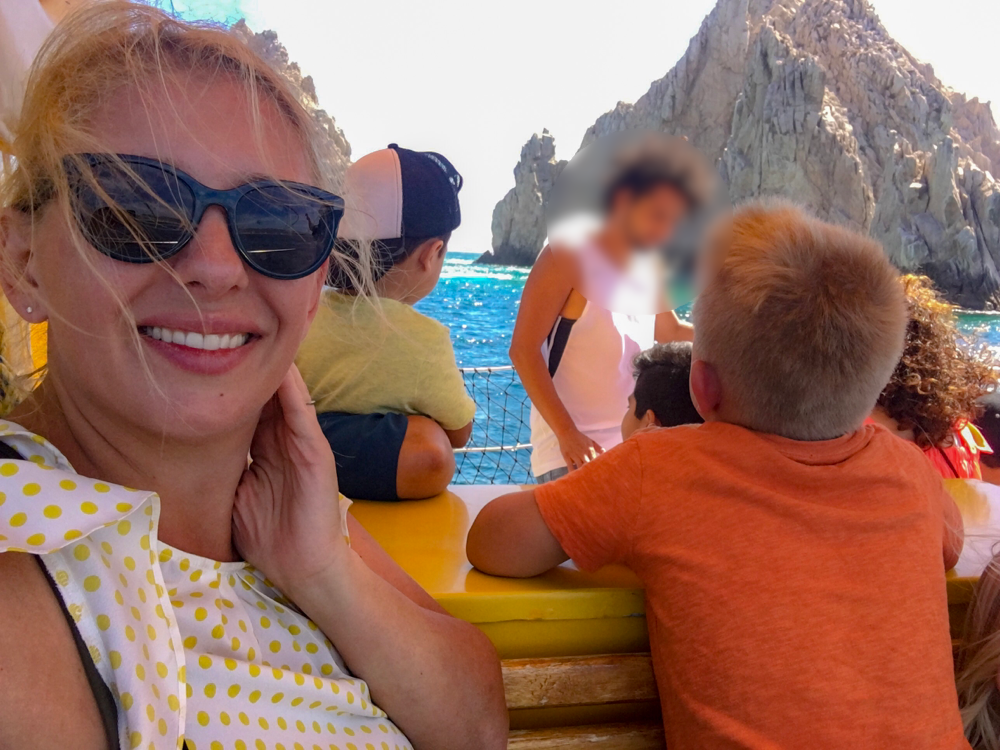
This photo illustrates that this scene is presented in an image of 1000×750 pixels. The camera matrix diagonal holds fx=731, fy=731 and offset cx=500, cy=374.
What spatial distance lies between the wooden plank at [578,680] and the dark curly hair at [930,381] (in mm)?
966

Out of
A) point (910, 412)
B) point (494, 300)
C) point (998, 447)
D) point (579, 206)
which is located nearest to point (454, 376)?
point (579, 206)

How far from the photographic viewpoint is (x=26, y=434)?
56cm

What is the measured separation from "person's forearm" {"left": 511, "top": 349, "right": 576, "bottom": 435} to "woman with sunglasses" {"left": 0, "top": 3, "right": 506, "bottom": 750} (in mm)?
977

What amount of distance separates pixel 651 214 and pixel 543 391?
1.88 ft

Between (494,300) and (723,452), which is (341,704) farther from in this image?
(494,300)

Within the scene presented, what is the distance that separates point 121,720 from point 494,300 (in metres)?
26.4

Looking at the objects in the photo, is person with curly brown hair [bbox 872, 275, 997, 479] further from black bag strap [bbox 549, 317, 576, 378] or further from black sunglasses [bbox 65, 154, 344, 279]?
black sunglasses [bbox 65, 154, 344, 279]

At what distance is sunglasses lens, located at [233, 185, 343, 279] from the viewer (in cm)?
62

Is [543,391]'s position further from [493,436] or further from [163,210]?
[493,436]

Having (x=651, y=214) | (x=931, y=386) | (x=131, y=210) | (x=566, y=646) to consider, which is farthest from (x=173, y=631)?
(x=931, y=386)

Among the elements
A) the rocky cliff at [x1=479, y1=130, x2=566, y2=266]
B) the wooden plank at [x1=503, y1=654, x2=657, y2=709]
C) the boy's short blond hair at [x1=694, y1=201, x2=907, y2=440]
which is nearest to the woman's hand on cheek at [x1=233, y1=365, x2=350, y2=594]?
the wooden plank at [x1=503, y1=654, x2=657, y2=709]

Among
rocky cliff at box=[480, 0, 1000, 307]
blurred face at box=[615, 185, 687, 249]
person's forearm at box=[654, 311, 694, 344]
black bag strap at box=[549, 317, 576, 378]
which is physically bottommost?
black bag strap at box=[549, 317, 576, 378]

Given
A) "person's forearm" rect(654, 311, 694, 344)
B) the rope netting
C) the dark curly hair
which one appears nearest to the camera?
the dark curly hair

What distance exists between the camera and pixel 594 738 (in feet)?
3.24
